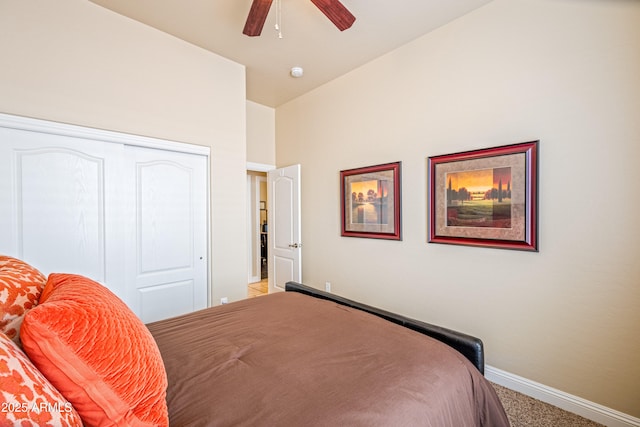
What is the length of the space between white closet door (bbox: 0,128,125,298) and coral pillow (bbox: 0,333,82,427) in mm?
2087

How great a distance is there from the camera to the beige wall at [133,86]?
204 cm

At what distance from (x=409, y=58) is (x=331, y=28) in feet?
2.75

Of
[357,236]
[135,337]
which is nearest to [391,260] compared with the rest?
[357,236]

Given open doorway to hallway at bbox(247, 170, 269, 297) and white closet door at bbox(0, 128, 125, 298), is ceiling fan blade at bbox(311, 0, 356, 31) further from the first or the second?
open doorway to hallway at bbox(247, 170, 269, 297)

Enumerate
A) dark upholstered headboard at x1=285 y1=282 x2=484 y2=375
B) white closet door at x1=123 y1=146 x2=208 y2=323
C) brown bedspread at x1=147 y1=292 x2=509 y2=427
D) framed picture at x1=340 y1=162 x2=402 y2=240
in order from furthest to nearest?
framed picture at x1=340 y1=162 x2=402 y2=240
white closet door at x1=123 y1=146 x2=208 y2=323
dark upholstered headboard at x1=285 y1=282 x2=484 y2=375
brown bedspread at x1=147 y1=292 x2=509 y2=427

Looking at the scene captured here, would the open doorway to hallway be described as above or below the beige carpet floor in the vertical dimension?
above

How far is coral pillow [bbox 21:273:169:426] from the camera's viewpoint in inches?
24.5

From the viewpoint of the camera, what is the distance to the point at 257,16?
2.00 metres

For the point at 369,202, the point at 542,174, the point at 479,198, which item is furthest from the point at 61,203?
the point at 542,174

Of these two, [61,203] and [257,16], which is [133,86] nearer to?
[61,203]

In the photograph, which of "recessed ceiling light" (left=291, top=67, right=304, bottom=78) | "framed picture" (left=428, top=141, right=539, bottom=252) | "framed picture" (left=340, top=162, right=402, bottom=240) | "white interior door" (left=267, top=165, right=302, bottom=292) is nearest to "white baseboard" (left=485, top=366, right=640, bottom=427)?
"framed picture" (left=428, top=141, right=539, bottom=252)

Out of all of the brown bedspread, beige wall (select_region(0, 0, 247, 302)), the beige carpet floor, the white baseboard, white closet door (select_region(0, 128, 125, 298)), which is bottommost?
the beige carpet floor

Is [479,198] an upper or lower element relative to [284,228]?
upper

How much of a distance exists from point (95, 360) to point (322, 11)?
7.53ft
